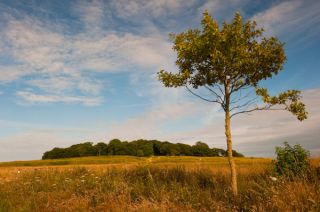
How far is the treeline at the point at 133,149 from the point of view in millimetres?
84875

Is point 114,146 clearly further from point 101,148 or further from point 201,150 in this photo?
point 201,150

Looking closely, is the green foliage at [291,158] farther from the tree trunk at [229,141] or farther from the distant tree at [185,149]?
the distant tree at [185,149]

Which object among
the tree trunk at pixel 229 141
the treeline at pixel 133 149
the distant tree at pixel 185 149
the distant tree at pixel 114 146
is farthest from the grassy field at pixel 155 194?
the distant tree at pixel 185 149

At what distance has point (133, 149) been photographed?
8538 cm

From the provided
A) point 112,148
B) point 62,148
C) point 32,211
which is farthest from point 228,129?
point 62,148

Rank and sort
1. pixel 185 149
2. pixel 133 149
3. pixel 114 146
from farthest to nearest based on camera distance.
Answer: pixel 185 149 → pixel 114 146 → pixel 133 149

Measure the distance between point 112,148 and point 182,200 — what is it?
7702cm

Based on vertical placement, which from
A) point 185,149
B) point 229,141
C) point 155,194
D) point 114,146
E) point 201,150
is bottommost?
point 155,194

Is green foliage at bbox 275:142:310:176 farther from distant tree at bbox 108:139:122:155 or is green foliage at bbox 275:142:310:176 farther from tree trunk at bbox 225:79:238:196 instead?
distant tree at bbox 108:139:122:155

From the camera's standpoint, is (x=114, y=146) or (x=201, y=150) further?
(x=114, y=146)

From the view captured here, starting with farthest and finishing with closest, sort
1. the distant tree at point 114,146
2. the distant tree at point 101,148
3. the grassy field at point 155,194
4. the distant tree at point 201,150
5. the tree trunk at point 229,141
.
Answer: the distant tree at point 101,148
the distant tree at point 114,146
the distant tree at point 201,150
the tree trunk at point 229,141
the grassy field at point 155,194

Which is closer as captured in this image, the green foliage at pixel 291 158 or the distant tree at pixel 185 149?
the green foliage at pixel 291 158

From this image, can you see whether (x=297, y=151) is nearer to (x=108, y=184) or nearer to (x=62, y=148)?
(x=108, y=184)

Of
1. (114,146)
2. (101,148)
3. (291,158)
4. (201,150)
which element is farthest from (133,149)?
(291,158)
